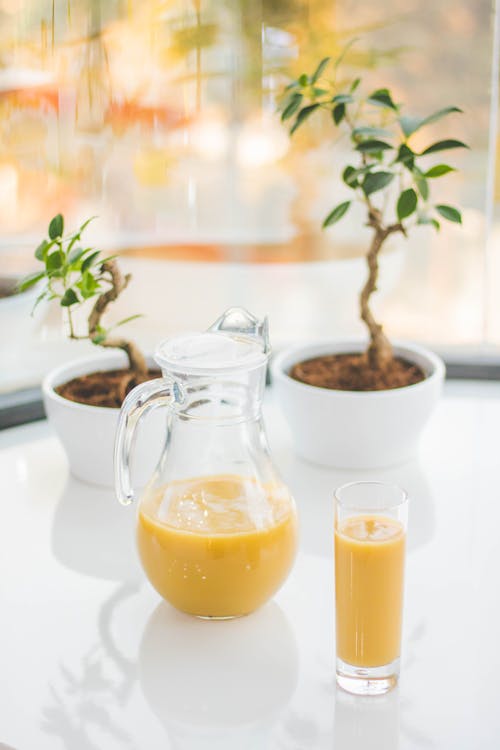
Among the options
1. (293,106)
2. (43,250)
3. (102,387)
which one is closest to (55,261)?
(43,250)

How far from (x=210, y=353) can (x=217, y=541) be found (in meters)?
0.16

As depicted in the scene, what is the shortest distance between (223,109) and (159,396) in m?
1.11

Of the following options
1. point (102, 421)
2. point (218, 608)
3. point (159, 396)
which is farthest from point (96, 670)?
point (102, 421)

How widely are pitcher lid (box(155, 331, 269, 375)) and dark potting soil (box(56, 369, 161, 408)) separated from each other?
11.7 inches

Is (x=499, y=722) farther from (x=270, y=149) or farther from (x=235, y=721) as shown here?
(x=270, y=149)

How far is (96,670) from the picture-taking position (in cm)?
83

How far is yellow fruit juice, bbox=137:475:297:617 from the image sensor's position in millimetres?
829

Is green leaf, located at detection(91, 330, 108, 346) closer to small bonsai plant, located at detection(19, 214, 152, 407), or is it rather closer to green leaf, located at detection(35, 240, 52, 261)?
small bonsai plant, located at detection(19, 214, 152, 407)

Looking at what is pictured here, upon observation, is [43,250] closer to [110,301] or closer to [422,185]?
[110,301]

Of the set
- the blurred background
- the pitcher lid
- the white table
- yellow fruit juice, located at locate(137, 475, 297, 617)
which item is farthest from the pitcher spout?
the blurred background

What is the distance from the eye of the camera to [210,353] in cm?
85

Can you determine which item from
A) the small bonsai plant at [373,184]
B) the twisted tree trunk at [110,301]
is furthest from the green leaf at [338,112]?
the twisted tree trunk at [110,301]

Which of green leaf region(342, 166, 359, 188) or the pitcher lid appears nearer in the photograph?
the pitcher lid

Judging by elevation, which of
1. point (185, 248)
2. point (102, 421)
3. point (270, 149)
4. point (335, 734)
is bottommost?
point (335, 734)
